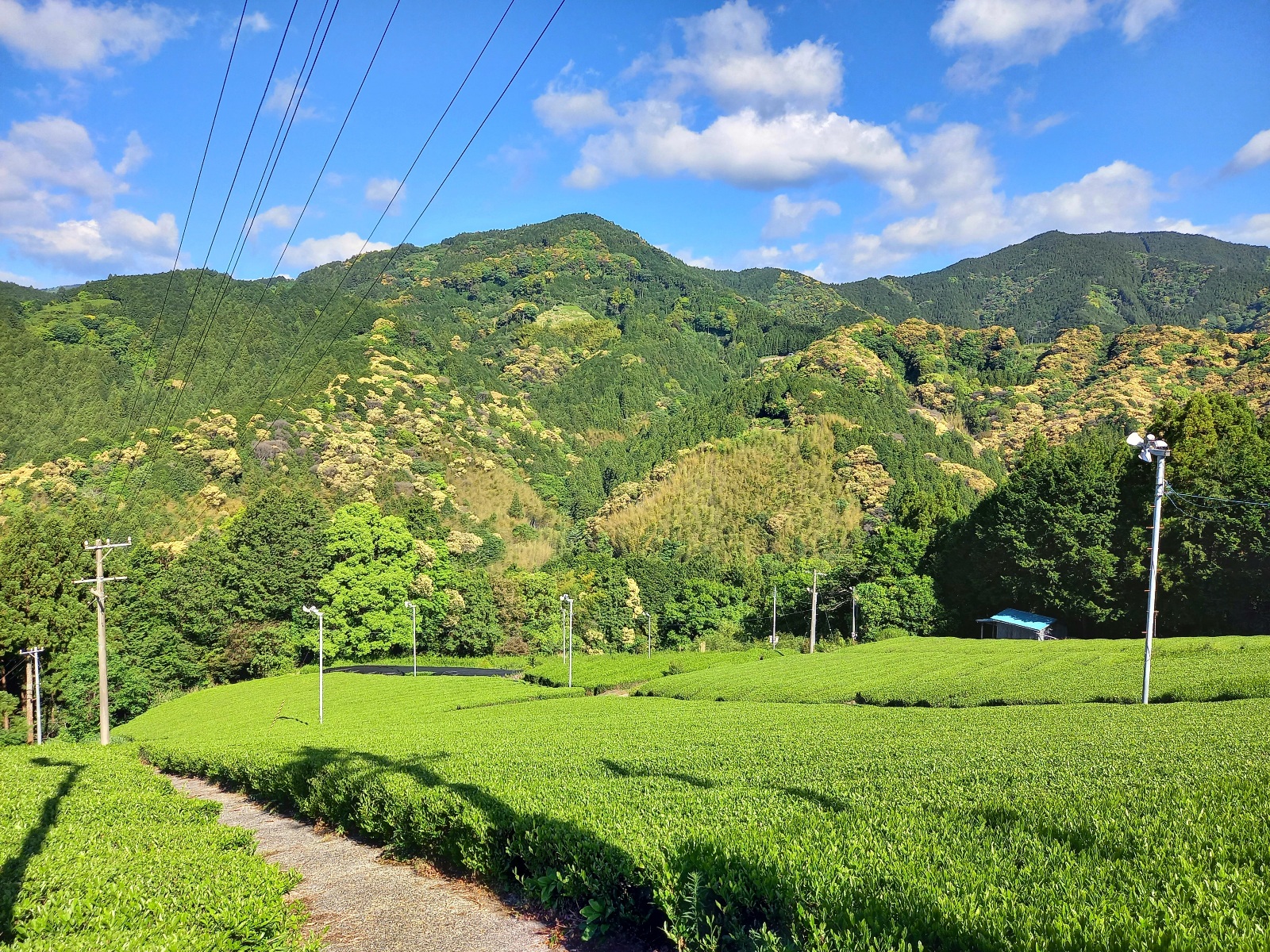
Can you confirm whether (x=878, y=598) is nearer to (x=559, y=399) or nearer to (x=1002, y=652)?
(x=1002, y=652)

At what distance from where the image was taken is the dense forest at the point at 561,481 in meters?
49.8

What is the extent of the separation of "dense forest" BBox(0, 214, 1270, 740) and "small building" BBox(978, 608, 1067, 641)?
106cm

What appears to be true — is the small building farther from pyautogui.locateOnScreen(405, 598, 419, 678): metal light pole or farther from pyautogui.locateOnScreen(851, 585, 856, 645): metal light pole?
pyautogui.locateOnScreen(405, 598, 419, 678): metal light pole

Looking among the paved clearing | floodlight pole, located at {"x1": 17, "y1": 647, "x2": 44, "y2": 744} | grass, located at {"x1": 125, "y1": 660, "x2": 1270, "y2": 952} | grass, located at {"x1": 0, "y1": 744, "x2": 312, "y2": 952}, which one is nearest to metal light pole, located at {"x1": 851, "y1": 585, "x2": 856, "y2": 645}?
grass, located at {"x1": 125, "y1": 660, "x2": 1270, "y2": 952}

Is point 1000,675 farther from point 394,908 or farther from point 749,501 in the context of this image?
point 749,501

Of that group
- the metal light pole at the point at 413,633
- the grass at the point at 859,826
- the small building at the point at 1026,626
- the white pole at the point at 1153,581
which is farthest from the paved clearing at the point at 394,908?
the metal light pole at the point at 413,633

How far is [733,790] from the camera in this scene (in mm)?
8094

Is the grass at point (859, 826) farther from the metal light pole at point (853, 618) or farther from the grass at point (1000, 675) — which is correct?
the metal light pole at point (853, 618)

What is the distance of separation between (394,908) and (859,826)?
4.75m

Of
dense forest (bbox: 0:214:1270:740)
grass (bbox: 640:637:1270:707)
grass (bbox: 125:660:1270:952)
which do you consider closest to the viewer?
grass (bbox: 125:660:1270:952)

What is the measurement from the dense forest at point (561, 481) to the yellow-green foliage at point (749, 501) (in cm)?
49

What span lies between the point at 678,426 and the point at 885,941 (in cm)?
13289

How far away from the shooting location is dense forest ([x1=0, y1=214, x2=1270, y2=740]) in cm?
4981

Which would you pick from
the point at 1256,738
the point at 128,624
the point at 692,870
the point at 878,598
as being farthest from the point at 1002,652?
the point at 128,624
